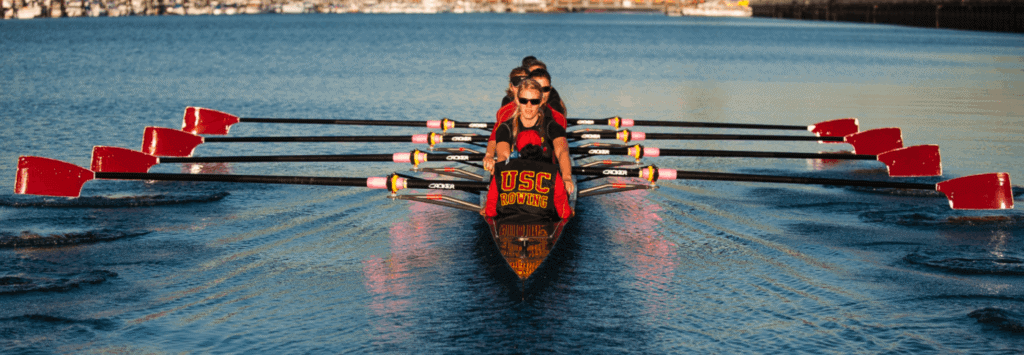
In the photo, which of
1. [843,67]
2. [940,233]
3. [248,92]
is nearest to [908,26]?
[843,67]

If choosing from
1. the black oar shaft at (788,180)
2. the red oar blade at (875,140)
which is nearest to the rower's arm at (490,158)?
the black oar shaft at (788,180)

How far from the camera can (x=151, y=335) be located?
641 cm

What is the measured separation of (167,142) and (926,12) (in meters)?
99.3

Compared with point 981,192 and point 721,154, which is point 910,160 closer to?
point 981,192

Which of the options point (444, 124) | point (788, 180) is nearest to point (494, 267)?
point (788, 180)

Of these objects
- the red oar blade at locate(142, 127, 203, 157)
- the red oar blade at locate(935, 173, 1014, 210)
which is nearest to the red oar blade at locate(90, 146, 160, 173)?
the red oar blade at locate(142, 127, 203, 157)

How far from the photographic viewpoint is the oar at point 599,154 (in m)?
11.1

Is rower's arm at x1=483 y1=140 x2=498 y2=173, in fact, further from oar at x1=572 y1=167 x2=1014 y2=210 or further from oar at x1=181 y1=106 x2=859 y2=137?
oar at x1=181 y1=106 x2=859 y2=137

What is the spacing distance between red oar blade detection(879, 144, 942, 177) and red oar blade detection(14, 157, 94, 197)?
10.3m

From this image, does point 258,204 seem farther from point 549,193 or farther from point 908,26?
point 908,26

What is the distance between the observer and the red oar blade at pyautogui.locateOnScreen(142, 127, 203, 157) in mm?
13859

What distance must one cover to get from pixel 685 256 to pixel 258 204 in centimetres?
556

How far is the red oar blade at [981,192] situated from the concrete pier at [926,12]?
240 feet

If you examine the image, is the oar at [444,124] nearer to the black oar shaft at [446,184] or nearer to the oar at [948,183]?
the oar at [948,183]
